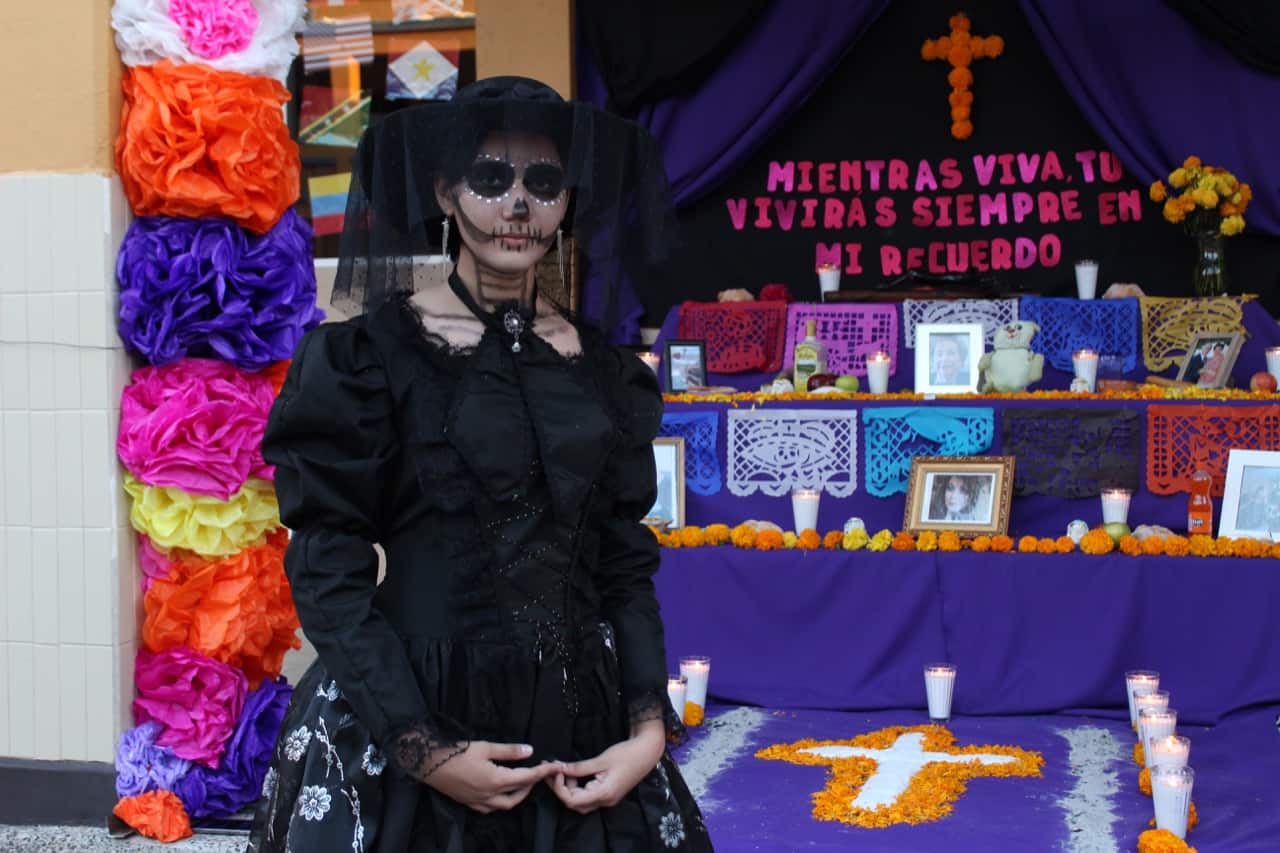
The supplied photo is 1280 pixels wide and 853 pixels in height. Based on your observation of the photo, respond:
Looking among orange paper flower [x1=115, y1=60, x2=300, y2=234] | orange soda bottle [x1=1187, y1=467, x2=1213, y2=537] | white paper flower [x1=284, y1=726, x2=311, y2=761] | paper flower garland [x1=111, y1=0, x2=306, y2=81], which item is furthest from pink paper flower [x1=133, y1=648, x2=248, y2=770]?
orange soda bottle [x1=1187, y1=467, x2=1213, y2=537]

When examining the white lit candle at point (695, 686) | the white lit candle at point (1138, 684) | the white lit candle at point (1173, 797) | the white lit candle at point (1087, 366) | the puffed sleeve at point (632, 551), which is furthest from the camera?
the white lit candle at point (1087, 366)

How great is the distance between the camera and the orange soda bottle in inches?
190

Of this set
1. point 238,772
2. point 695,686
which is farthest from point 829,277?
point 238,772

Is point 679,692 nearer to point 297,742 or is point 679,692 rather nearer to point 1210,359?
point 1210,359

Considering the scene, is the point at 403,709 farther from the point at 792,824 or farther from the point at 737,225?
the point at 737,225

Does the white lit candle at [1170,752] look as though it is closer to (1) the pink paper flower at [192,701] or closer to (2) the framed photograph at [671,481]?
(2) the framed photograph at [671,481]

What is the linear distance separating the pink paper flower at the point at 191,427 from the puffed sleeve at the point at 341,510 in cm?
218

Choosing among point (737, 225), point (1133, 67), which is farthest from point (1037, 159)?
point (737, 225)

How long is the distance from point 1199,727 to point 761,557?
136 cm

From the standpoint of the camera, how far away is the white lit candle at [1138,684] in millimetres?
4344

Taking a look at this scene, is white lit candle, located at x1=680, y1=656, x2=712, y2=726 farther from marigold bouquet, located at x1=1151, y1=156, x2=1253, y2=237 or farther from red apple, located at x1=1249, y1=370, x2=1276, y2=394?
marigold bouquet, located at x1=1151, y1=156, x2=1253, y2=237

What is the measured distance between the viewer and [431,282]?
217cm

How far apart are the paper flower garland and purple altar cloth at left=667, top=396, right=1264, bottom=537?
1.94 metres

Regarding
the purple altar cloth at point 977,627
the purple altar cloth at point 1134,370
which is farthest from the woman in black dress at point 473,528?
the purple altar cloth at point 1134,370
